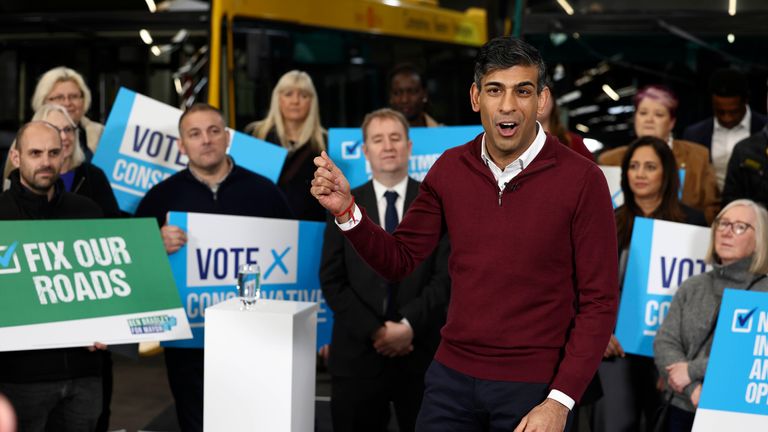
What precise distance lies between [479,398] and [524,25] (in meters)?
5.85

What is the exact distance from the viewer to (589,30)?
8398mm

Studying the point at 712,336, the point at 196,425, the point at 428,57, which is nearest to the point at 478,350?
the point at 712,336

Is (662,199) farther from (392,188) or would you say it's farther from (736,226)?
(392,188)

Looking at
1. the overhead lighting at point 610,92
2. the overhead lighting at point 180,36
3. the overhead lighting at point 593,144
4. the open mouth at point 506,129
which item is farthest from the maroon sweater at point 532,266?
the overhead lighting at point 180,36

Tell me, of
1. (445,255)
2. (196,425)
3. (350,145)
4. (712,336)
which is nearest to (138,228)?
(196,425)

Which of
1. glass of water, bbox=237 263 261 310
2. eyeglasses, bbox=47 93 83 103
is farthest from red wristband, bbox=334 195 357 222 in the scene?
eyeglasses, bbox=47 93 83 103

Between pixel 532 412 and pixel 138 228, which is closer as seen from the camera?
pixel 532 412

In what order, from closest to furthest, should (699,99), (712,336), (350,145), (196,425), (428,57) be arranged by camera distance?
(712,336) → (196,425) → (350,145) → (699,99) → (428,57)

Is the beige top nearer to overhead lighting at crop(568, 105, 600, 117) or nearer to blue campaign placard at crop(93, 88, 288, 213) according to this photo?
overhead lighting at crop(568, 105, 600, 117)

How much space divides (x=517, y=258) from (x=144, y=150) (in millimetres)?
3891

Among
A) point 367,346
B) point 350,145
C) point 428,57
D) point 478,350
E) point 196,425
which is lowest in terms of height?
point 196,425

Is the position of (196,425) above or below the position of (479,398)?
below

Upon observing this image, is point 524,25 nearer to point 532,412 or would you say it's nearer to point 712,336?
point 712,336

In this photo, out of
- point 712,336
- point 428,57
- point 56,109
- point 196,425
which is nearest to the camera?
point 712,336
